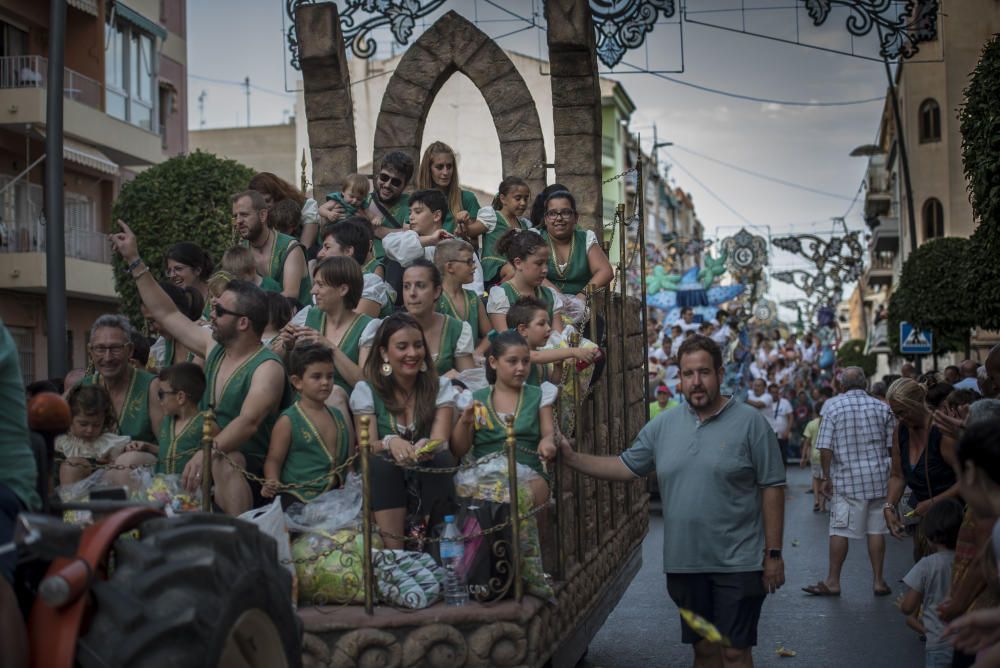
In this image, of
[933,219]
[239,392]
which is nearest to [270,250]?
[239,392]

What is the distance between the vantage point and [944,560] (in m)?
6.95

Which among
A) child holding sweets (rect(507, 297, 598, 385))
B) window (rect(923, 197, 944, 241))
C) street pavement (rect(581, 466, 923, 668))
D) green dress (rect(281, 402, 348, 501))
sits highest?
window (rect(923, 197, 944, 241))

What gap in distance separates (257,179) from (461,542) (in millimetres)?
5414

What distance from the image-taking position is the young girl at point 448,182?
33.5ft

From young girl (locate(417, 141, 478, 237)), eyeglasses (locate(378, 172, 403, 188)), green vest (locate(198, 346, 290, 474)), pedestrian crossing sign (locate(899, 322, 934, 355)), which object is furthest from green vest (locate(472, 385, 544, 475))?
pedestrian crossing sign (locate(899, 322, 934, 355))

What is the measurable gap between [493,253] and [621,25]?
4248 millimetres

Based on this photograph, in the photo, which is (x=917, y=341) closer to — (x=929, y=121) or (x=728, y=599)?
(x=728, y=599)

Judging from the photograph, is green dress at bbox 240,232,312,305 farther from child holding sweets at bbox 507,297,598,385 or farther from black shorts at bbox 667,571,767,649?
black shorts at bbox 667,571,767,649

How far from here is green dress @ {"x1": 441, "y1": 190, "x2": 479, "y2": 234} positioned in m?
10.2

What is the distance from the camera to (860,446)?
39.6ft

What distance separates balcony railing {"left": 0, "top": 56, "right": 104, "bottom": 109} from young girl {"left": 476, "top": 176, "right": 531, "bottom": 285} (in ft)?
64.0

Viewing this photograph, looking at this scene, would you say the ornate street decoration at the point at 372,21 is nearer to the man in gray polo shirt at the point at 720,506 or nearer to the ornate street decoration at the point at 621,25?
the ornate street decoration at the point at 621,25

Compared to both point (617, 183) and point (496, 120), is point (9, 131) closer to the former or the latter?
point (496, 120)

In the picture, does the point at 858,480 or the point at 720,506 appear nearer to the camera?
the point at 720,506
